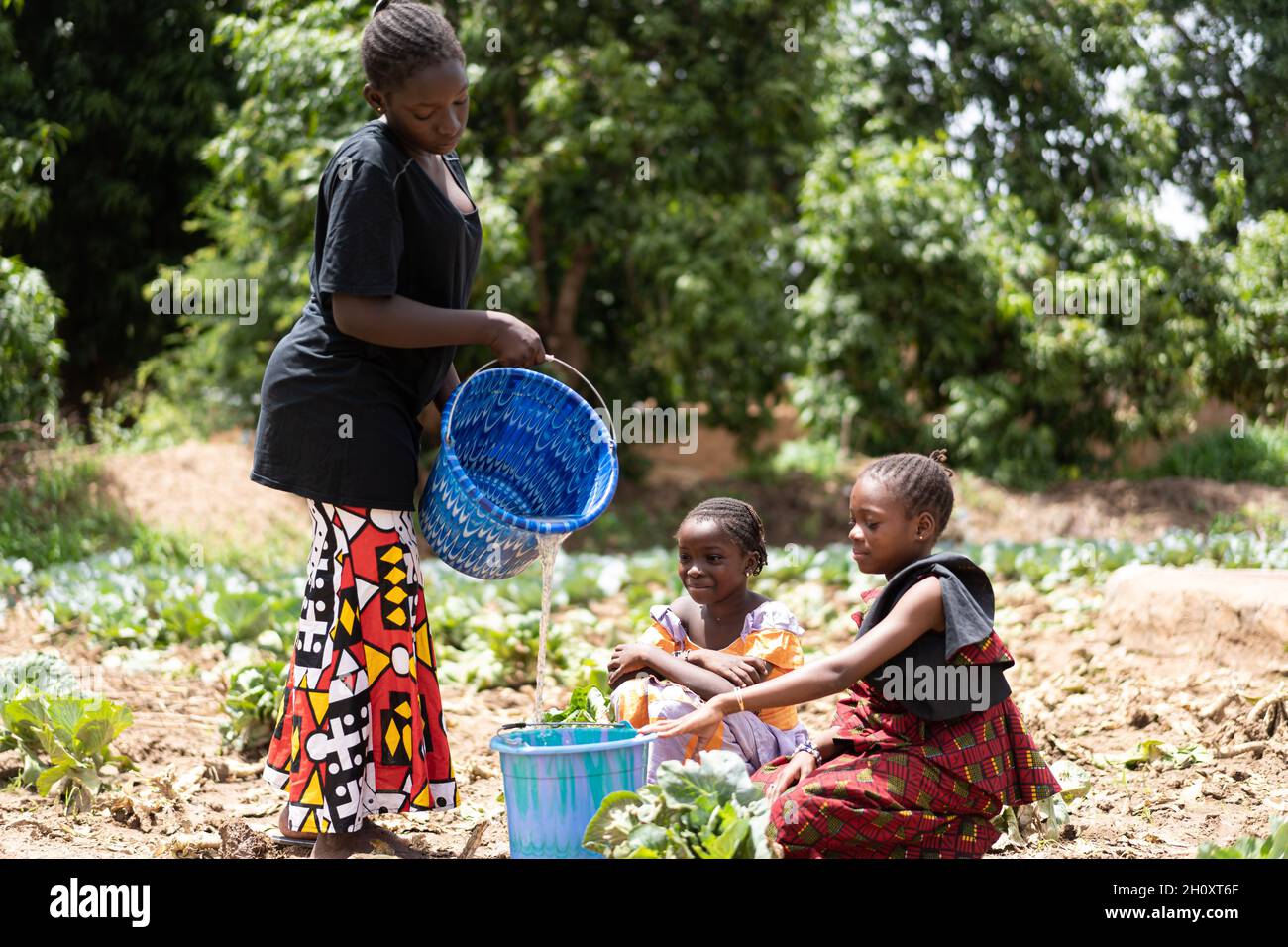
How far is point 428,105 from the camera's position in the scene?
2525 millimetres

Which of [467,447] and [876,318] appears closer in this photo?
[467,447]

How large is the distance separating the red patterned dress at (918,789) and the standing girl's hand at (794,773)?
1.2 inches

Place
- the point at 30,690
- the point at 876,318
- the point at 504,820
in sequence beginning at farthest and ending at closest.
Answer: the point at 876,318, the point at 30,690, the point at 504,820

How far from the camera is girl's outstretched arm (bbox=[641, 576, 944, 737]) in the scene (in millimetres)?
2344

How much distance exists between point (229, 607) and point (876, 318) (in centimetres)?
620

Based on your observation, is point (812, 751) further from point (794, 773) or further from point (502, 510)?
point (502, 510)

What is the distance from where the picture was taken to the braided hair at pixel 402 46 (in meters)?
2.48

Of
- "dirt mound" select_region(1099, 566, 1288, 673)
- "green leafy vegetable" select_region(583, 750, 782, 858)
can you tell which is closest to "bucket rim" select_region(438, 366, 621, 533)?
"green leafy vegetable" select_region(583, 750, 782, 858)

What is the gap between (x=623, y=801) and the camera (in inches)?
90.3

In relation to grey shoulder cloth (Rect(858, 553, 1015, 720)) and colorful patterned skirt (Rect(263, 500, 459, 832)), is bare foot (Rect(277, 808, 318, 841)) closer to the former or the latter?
colorful patterned skirt (Rect(263, 500, 459, 832))

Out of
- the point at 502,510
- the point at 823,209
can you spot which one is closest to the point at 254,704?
the point at 502,510

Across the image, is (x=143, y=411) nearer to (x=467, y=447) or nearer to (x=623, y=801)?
(x=467, y=447)
